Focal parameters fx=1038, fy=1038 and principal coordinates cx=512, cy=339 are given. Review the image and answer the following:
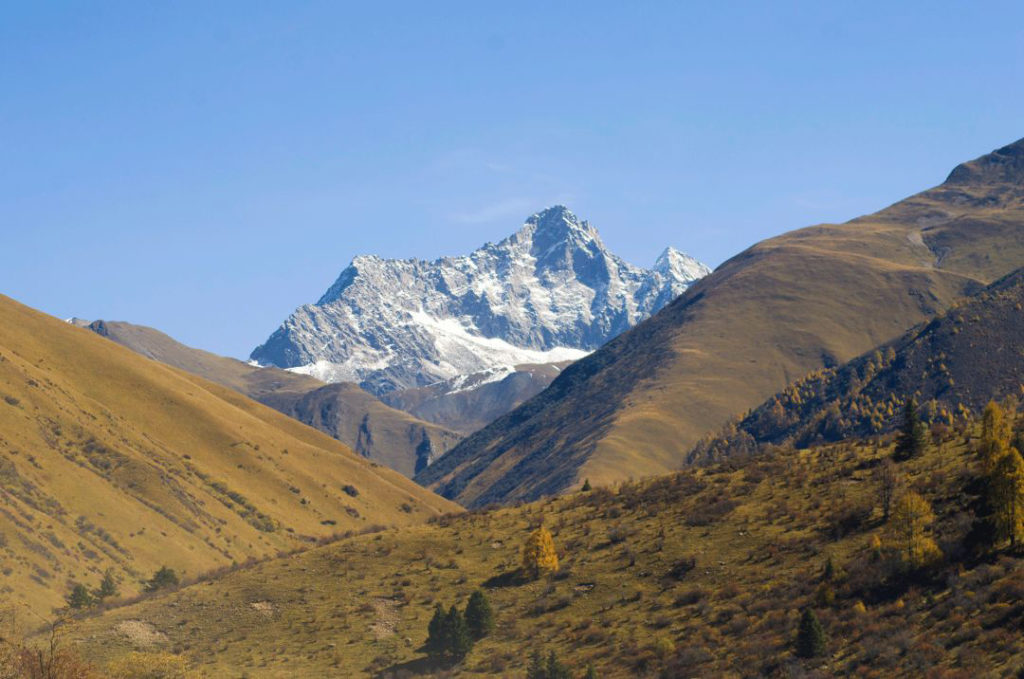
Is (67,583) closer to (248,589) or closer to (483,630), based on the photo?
(248,589)

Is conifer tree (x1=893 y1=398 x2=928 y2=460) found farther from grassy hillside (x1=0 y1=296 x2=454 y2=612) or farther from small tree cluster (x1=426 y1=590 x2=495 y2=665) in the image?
grassy hillside (x1=0 y1=296 x2=454 y2=612)

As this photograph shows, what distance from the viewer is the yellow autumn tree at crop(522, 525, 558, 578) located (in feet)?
252

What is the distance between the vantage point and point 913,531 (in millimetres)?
58188

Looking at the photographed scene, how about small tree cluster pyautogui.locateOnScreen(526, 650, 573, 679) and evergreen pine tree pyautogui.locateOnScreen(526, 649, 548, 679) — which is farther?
evergreen pine tree pyautogui.locateOnScreen(526, 649, 548, 679)

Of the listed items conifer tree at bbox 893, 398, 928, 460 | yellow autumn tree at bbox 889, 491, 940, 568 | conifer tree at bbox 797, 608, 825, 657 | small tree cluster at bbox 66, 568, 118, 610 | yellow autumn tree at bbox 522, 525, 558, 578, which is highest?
conifer tree at bbox 893, 398, 928, 460

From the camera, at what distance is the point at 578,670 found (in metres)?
59.3

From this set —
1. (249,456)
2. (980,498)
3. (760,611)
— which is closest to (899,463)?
(980,498)

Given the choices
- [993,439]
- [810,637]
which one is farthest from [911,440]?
[810,637]

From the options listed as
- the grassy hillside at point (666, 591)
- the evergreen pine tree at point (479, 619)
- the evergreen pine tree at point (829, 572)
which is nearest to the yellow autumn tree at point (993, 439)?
the grassy hillside at point (666, 591)

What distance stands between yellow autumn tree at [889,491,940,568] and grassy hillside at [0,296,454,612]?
78335mm

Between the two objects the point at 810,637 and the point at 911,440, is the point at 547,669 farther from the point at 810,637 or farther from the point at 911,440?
the point at 911,440

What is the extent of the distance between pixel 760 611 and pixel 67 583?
83.2 metres

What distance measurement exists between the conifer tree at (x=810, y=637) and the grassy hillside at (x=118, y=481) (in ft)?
248

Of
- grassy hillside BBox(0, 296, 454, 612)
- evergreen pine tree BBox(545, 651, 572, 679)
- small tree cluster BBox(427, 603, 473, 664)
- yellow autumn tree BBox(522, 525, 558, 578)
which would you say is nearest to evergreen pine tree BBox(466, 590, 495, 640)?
small tree cluster BBox(427, 603, 473, 664)
